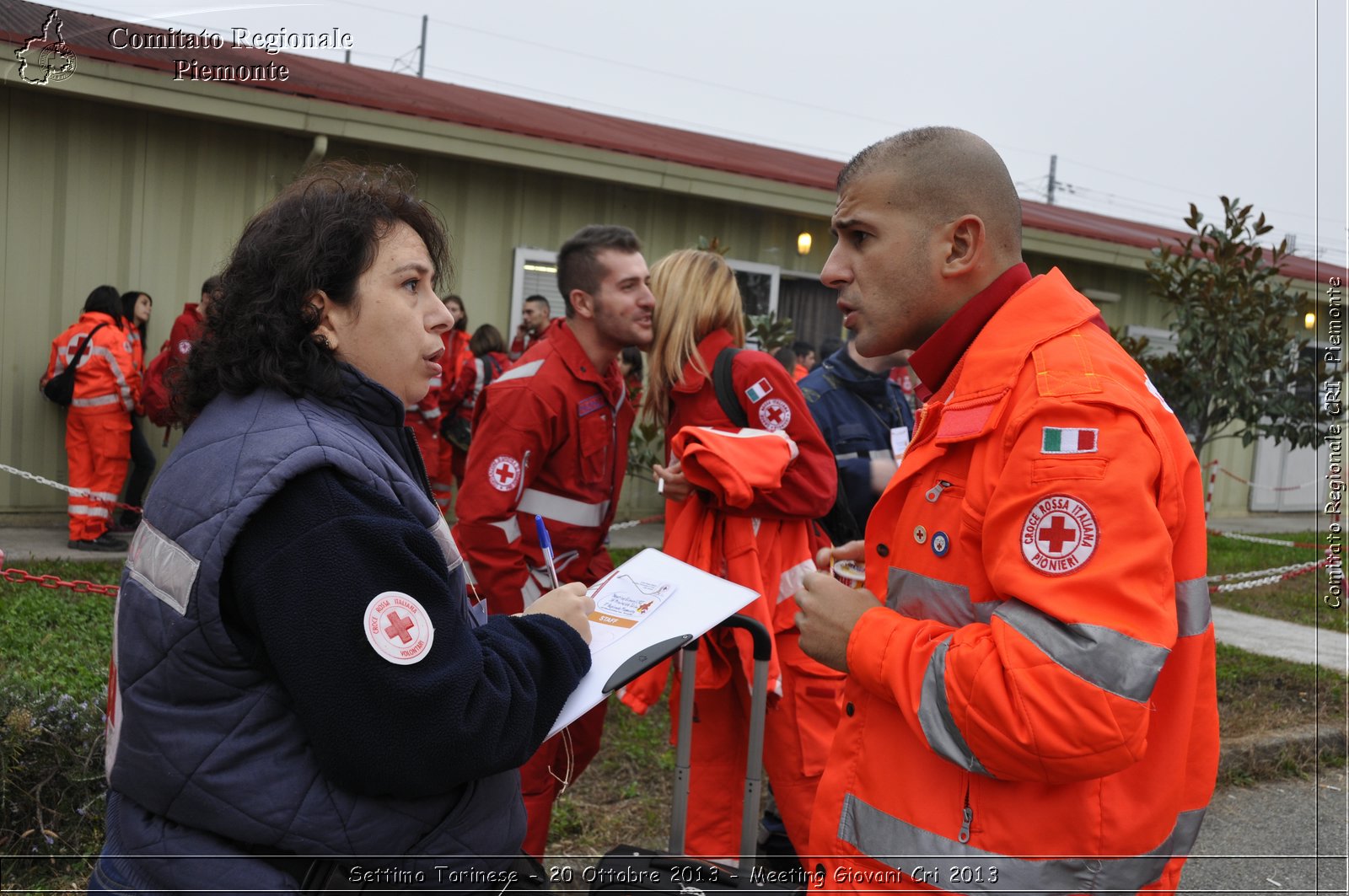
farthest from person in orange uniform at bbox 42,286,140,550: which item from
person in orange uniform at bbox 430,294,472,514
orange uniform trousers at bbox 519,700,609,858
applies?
orange uniform trousers at bbox 519,700,609,858

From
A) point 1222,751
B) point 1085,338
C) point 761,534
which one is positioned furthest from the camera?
point 1222,751

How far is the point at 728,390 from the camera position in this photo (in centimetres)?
420

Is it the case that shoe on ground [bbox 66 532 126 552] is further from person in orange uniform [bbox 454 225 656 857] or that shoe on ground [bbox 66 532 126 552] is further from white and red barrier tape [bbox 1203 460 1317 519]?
white and red barrier tape [bbox 1203 460 1317 519]

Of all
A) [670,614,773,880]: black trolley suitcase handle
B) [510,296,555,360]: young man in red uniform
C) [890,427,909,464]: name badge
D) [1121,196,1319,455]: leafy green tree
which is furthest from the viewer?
[510,296,555,360]: young man in red uniform

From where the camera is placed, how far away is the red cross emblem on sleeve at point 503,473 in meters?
3.81

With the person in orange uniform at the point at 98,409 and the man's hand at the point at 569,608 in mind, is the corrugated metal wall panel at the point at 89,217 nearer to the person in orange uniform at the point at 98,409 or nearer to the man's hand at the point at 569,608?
the person in orange uniform at the point at 98,409

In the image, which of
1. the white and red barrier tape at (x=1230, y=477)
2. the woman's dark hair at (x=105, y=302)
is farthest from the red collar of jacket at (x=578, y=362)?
the white and red barrier tape at (x=1230, y=477)

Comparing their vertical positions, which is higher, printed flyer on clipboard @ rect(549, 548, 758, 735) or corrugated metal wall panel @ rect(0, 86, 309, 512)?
corrugated metal wall panel @ rect(0, 86, 309, 512)

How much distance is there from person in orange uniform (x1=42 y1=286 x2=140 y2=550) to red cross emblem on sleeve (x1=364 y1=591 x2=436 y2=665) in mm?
7436

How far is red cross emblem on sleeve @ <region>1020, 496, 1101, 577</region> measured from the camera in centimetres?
158

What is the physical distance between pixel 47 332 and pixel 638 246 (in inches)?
266

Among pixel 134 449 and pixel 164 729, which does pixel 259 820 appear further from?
pixel 134 449

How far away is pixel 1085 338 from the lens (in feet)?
5.95

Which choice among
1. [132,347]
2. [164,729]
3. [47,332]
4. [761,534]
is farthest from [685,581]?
[47,332]
